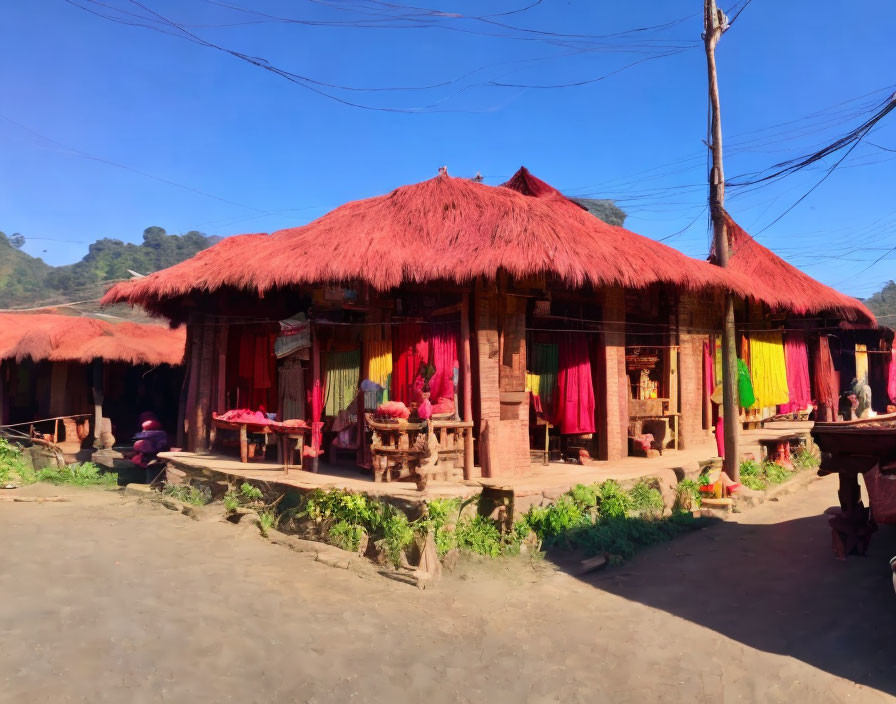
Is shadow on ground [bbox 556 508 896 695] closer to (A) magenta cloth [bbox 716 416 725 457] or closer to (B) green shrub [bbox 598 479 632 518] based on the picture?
(B) green shrub [bbox 598 479 632 518]

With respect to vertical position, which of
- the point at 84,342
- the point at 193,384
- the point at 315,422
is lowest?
the point at 315,422

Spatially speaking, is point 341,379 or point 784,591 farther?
point 341,379

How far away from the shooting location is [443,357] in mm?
8703

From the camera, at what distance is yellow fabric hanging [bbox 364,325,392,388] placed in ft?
28.9

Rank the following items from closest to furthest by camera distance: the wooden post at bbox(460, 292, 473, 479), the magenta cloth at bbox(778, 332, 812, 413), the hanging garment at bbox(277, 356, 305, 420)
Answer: the wooden post at bbox(460, 292, 473, 479), the hanging garment at bbox(277, 356, 305, 420), the magenta cloth at bbox(778, 332, 812, 413)

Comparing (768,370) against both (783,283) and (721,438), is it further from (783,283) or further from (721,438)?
(721,438)

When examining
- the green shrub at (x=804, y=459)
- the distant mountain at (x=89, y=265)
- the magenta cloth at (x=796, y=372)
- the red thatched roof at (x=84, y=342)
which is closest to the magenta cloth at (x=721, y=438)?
the green shrub at (x=804, y=459)

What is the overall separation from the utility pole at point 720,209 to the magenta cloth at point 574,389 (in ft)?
6.99

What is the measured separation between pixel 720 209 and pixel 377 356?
20.0 ft

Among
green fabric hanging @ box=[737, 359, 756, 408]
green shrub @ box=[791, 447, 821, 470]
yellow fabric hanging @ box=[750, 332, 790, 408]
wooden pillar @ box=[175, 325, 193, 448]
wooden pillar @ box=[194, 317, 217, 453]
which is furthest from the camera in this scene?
yellow fabric hanging @ box=[750, 332, 790, 408]

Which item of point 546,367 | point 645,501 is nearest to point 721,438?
point 645,501

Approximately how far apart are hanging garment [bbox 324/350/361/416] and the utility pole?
18.9 feet

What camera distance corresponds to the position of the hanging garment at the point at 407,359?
8.73m

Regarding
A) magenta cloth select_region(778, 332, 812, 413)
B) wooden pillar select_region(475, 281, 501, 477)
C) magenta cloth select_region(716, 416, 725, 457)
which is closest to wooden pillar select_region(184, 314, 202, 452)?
wooden pillar select_region(475, 281, 501, 477)
